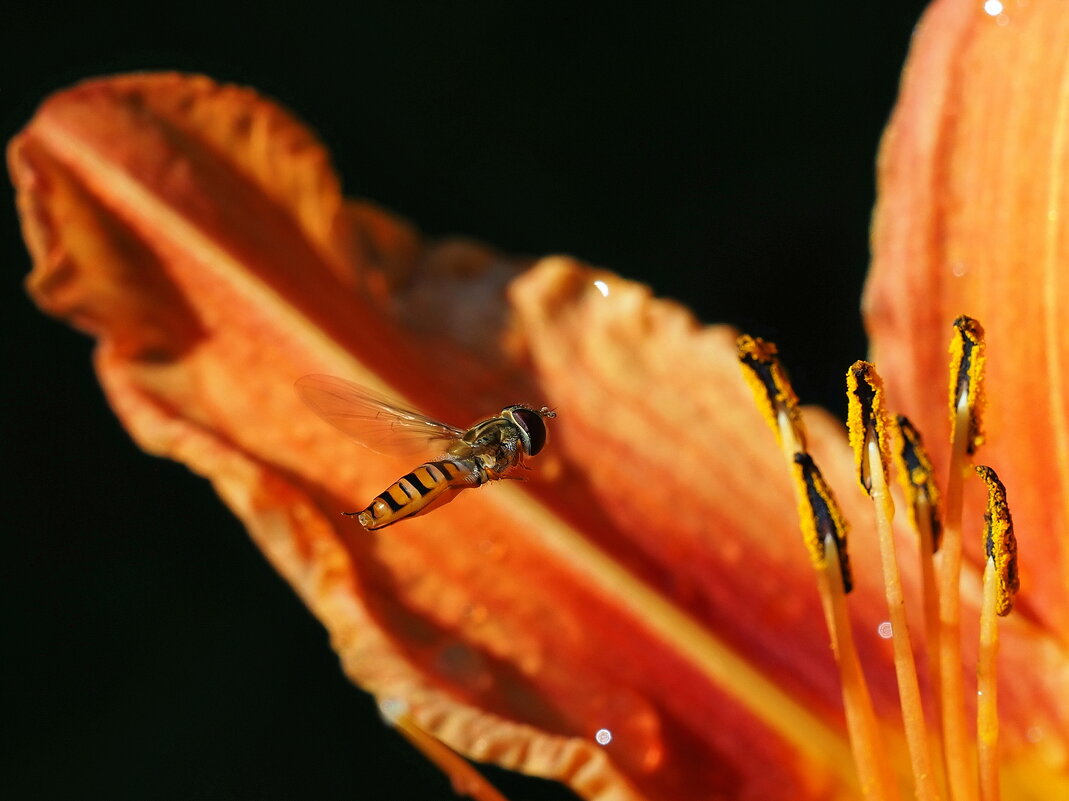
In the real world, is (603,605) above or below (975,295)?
below

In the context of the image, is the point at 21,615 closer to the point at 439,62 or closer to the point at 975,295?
the point at 439,62

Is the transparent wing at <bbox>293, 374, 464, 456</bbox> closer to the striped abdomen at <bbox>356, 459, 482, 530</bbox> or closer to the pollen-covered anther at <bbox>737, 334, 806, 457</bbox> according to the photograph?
the striped abdomen at <bbox>356, 459, 482, 530</bbox>

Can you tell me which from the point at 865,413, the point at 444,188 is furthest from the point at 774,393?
the point at 444,188

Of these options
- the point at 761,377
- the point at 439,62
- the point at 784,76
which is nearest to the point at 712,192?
the point at 784,76

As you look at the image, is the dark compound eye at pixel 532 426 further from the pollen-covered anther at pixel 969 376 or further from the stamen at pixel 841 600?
the pollen-covered anther at pixel 969 376

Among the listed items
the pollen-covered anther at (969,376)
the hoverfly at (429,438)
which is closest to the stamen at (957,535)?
the pollen-covered anther at (969,376)
